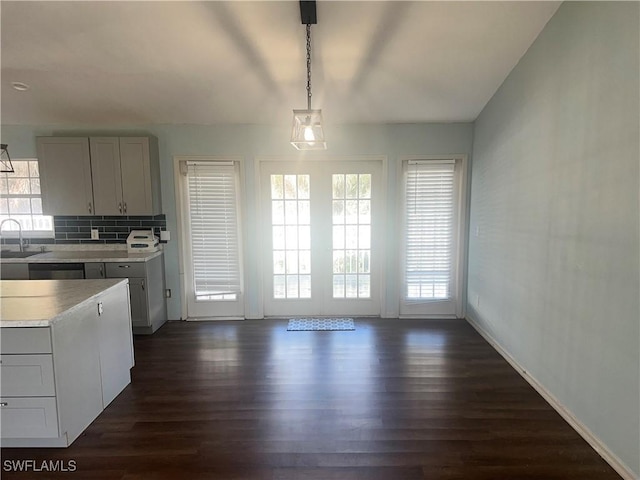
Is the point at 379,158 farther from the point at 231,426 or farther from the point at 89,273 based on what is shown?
the point at 89,273

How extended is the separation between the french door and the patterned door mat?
138 millimetres

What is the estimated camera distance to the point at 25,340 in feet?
6.03

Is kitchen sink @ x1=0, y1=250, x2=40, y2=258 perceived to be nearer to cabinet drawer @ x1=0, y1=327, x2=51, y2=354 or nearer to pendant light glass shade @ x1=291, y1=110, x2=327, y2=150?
cabinet drawer @ x1=0, y1=327, x2=51, y2=354

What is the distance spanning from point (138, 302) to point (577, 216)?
3954 millimetres

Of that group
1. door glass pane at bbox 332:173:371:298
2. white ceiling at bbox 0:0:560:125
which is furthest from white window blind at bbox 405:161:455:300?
white ceiling at bbox 0:0:560:125

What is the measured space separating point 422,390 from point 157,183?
Result: 3458mm

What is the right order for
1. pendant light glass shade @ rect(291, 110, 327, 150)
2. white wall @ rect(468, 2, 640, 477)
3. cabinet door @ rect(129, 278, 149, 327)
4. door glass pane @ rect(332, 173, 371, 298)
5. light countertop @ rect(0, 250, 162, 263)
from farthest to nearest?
door glass pane @ rect(332, 173, 371, 298) < cabinet door @ rect(129, 278, 149, 327) < light countertop @ rect(0, 250, 162, 263) < pendant light glass shade @ rect(291, 110, 327, 150) < white wall @ rect(468, 2, 640, 477)

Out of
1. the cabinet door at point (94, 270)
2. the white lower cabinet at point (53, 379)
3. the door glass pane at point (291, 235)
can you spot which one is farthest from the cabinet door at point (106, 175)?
the white lower cabinet at point (53, 379)

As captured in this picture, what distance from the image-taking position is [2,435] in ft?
6.28

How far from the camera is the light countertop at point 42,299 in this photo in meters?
1.82

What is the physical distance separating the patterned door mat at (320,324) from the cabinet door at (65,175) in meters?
2.60

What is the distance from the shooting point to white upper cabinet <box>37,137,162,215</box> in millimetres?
3637

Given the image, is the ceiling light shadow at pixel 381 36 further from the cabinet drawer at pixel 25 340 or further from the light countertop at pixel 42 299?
the cabinet drawer at pixel 25 340

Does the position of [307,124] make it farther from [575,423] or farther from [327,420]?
[575,423]
